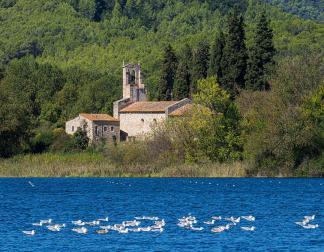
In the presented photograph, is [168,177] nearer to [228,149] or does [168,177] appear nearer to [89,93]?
[228,149]

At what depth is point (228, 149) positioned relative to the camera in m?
94.4

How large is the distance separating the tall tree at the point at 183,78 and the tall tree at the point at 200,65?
1198mm

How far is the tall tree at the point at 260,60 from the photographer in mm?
106000

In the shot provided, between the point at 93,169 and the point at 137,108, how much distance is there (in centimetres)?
2920

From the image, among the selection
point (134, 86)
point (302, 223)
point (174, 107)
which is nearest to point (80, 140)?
point (174, 107)

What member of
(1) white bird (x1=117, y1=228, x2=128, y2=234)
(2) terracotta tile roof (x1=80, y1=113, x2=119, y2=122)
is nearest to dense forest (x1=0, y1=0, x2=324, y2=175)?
(2) terracotta tile roof (x1=80, y1=113, x2=119, y2=122)

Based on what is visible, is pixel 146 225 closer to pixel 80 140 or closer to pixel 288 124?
pixel 288 124

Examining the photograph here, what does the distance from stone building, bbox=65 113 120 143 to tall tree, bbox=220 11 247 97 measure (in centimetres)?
1807

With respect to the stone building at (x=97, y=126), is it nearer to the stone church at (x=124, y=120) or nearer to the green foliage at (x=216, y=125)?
the stone church at (x=124, y=120)

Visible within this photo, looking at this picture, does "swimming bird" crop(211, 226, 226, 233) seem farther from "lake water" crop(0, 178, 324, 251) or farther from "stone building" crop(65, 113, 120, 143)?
"stone building" crop(65, 113, 120, 143)

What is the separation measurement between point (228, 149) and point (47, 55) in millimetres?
97443

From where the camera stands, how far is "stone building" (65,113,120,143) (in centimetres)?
12206

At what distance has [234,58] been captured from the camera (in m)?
107

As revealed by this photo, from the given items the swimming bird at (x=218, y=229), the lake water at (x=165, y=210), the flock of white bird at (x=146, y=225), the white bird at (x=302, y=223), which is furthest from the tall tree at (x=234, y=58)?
the swimming bird at (x=218, y=229)
